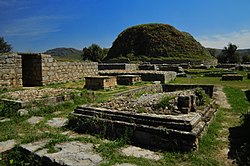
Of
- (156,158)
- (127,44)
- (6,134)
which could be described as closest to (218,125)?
(156,158)

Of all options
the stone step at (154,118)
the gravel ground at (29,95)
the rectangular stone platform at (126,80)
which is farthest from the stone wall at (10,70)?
the stone step at (154,118)

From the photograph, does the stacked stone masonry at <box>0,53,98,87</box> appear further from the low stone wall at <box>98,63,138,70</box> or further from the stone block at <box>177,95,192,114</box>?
the stone block at <box>177,95,192,114</box>

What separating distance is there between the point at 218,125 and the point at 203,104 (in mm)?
726

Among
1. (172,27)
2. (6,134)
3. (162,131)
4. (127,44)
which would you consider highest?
(172,27)

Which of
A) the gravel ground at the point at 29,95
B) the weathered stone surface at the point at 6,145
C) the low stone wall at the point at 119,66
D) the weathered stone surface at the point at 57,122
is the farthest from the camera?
the low stone wall at the point at 119,66

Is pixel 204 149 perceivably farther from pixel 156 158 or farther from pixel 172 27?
pixel 172 27

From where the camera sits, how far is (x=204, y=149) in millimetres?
4203

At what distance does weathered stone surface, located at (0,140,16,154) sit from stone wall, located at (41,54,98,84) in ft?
32.3

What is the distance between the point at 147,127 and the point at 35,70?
11.9 metres

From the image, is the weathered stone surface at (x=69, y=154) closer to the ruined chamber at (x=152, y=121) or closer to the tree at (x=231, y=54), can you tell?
the ruined chamber at (x=152, y=121)

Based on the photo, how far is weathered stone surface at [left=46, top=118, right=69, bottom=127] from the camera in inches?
239

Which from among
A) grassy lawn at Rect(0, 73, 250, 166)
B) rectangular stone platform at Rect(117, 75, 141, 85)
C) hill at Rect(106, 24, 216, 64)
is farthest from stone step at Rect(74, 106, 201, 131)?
hill at Rect(106, 24, 216, 64)

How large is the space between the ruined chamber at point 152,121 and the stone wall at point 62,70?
9361 millimetres

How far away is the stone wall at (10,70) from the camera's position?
1250 cm
